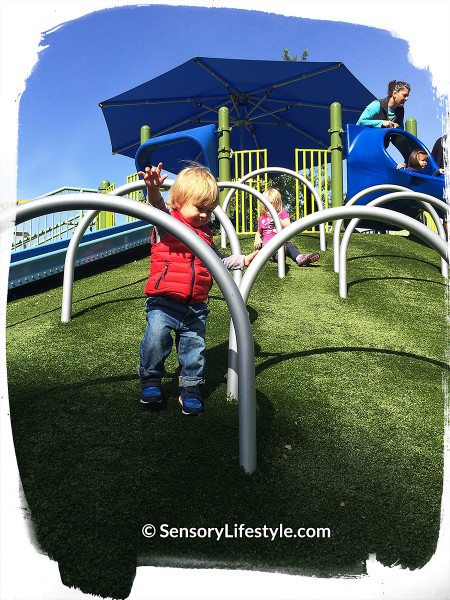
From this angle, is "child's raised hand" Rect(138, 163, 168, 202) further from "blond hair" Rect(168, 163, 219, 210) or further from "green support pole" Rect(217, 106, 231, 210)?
"green support pole" Rect(217, 106, 231, 210)

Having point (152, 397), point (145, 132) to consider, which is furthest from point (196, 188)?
point (145, 132)

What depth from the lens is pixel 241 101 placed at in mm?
8125

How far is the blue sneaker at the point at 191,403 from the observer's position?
1636mm

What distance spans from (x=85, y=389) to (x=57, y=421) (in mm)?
276

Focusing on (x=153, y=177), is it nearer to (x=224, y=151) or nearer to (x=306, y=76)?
(x=224, y=151)

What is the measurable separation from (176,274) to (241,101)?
7198mm

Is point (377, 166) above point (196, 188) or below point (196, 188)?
above

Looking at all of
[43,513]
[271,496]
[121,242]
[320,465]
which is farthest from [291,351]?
[121,242]

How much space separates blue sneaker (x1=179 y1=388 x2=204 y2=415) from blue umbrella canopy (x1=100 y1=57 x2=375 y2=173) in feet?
21.3

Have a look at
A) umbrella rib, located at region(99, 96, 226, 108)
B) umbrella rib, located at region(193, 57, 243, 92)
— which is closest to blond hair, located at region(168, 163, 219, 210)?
umbrella rib, located at region(193, 57, 243, 92)

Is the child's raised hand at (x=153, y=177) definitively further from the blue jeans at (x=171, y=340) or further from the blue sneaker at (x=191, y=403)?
the blue sneaker at (x=191, y=403)

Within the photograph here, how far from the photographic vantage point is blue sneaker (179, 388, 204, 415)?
64.4 inches

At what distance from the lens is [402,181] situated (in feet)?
17.3

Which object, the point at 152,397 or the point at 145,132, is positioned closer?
the point at 152,397
